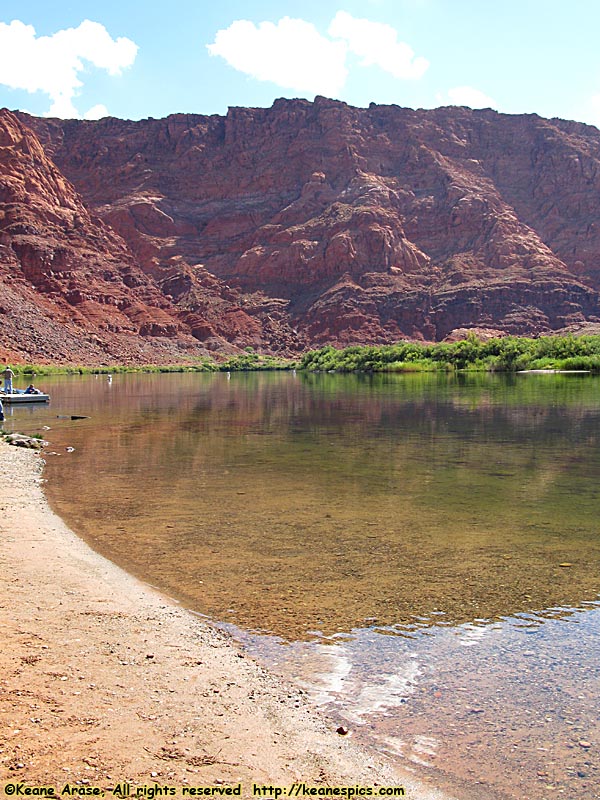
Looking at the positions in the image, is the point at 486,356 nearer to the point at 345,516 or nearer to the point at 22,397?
the point at 22,397

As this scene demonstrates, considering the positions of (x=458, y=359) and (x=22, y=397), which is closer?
(x=22, y=397)

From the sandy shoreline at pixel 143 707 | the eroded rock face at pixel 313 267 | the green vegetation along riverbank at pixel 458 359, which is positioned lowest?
the sandy shoreline at pixel 143 707

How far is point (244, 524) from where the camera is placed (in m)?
13.6

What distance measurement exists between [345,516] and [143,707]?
8.58 m

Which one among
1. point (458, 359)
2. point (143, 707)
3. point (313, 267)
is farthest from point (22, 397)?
point (313, 267)

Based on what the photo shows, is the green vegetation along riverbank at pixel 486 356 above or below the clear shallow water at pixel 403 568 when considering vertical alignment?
above

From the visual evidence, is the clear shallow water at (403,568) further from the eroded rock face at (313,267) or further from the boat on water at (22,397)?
the eroded rock face at (313,267)

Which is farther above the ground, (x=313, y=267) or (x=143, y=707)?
(x=313, y=267)

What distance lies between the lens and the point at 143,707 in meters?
6.04

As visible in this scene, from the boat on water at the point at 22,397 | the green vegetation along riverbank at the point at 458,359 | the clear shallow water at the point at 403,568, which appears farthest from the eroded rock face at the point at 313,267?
the clear shallow water at the point at 403,568

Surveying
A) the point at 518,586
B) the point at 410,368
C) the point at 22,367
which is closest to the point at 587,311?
the point at 410,368

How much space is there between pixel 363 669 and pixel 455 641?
4.13 ft

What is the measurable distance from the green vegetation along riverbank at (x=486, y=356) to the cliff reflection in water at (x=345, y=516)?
67.3 m

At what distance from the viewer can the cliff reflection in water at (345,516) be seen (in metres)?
9.55
